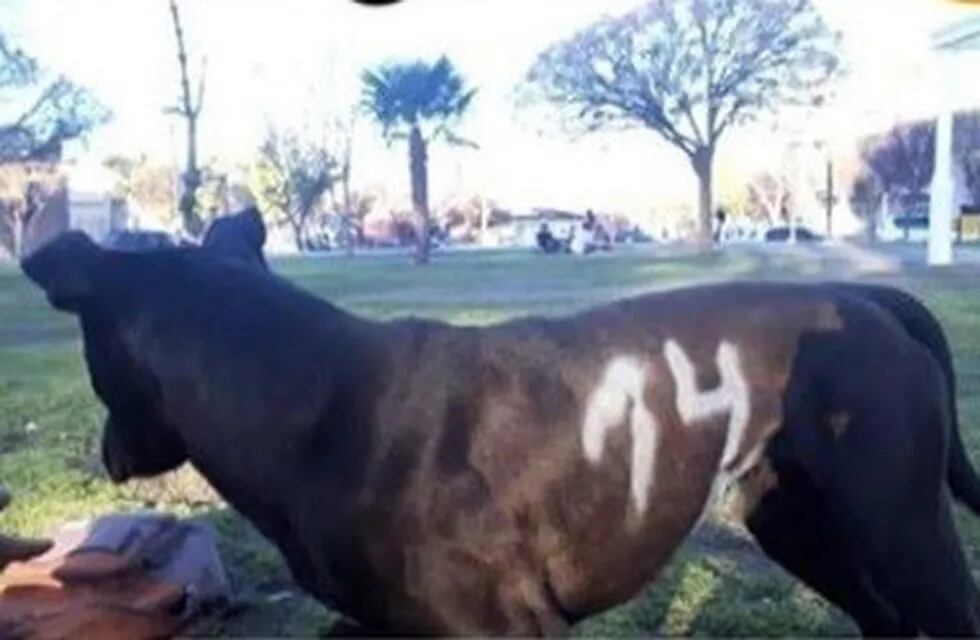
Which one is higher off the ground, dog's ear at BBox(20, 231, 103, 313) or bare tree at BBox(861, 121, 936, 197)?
bare tree at BBox(861, 121, 936, 197)

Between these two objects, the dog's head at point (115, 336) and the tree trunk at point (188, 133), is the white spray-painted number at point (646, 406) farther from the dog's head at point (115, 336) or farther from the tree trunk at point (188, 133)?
the tree trunk at point (188, 133)

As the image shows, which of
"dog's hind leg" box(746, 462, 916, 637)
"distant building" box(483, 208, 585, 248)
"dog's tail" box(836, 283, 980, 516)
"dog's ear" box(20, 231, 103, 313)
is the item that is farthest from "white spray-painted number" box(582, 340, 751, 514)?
"distant building" box(483, 208, 585, 248)

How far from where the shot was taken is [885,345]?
1253 mm

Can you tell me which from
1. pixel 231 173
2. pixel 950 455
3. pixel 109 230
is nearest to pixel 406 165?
pixel 231 173

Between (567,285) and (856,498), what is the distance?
0.63 meters

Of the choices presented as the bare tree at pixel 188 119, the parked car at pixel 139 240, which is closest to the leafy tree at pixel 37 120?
the bare tree at pixel 188 119

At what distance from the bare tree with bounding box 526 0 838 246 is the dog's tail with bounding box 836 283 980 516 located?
45cm

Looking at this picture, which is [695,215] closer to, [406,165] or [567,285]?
[567,285]

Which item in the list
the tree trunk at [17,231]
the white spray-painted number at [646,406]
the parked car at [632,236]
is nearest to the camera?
the white spray-painted number at [646,406]

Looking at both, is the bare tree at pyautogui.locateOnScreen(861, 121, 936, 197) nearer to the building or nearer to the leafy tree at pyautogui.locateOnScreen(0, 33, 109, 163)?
the building

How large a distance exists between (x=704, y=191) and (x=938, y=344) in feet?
1.65

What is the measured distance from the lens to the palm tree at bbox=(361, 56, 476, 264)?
1697mm

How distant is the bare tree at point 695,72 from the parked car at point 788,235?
8cm

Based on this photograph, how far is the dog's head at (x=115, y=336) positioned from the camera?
126 centimetres
